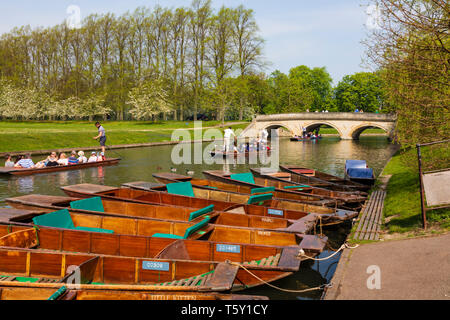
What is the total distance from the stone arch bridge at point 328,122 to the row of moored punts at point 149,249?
1916 inches

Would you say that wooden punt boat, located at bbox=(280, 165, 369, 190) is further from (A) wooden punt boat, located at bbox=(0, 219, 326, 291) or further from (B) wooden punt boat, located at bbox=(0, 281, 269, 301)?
(B) wooden punt boat, located at bbox=(0, 281, 269, 301)

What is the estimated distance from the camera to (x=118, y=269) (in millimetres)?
6191

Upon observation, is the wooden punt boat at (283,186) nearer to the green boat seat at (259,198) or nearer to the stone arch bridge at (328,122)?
the green boat seat at (259,198)

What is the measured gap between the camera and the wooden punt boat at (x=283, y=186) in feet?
40.9

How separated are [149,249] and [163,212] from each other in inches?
116

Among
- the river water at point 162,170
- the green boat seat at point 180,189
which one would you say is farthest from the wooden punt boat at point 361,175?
the green boat seat at point 180,189

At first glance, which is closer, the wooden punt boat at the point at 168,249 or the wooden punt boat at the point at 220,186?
the wooden punt boat at the point at 168,249

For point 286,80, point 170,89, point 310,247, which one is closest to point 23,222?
point 310,247

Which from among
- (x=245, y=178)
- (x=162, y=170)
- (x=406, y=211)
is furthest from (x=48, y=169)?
(x=406, y=211)

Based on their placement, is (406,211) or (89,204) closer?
(89,204)

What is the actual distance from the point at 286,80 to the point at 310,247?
252ft

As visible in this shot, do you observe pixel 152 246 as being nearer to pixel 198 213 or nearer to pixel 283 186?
pixel 198 213

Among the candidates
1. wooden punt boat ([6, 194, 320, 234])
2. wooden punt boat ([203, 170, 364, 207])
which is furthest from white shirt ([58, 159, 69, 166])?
wooden punt boat ([6, 194, 320, 234])
